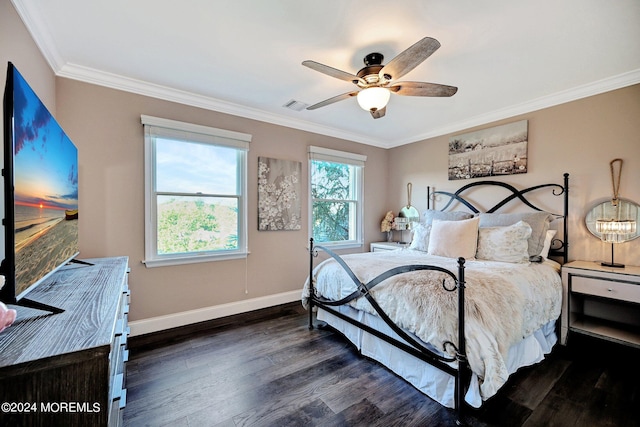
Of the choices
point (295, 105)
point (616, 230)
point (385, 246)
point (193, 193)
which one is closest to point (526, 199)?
point (616, 230)

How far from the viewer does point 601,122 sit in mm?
2719

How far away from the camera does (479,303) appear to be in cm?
167

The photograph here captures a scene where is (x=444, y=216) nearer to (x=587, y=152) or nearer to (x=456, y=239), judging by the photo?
(x=456, y=239)

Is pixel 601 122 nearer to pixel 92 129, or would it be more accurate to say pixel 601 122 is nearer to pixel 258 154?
pixel 258 154

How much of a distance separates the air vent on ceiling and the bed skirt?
7.69ft

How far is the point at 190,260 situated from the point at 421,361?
2.52m

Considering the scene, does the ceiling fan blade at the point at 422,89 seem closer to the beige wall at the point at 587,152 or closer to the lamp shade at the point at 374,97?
the lamp shade at the point at 374,97

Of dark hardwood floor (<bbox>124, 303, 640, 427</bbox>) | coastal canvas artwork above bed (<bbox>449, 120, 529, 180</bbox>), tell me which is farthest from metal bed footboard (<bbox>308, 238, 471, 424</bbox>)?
coastal canvas artwork above bed (<bbox>449, 120, 529, 180</bbox>)

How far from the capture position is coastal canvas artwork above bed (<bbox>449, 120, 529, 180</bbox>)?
3277 millimetres

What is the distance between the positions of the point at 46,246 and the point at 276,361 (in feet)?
5.78

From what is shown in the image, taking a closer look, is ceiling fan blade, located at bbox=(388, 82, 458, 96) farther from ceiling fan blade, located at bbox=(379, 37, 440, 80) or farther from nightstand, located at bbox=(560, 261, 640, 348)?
nightstand, located at bbox=(560, 261, 640, 348)

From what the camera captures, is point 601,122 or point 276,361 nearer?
point 276,361

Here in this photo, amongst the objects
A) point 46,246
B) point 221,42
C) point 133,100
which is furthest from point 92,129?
point 46,246

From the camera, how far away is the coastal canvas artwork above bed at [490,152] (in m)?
3.28
